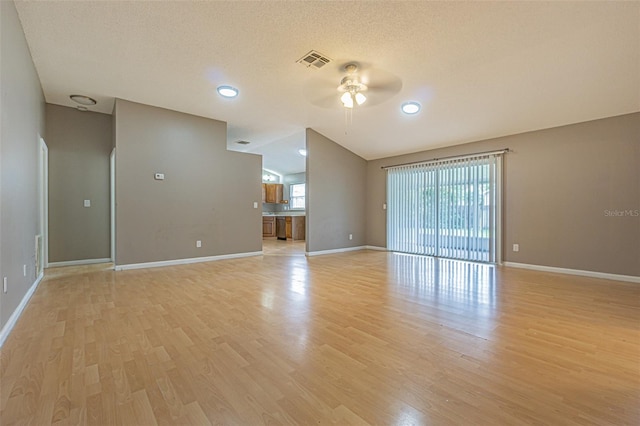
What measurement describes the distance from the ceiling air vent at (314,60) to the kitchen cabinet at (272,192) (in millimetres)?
7057

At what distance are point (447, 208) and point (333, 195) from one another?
248 cm

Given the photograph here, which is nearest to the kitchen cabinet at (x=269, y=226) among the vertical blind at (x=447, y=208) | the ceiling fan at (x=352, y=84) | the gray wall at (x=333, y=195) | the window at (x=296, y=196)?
the window at (x=296, y=196)

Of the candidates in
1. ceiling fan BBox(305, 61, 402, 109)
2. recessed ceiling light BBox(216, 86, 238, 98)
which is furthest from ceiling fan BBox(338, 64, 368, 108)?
recessed ceiling light BBox(216, 86, 238, 98)

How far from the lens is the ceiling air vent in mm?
3324

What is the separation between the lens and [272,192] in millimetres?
10516

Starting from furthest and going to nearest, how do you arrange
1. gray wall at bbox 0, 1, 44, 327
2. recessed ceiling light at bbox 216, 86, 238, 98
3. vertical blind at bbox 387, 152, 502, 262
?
vertical blind at bbox 387, 152, 502, 262, recessed ceiling light at bbox 216, 86, 238, 98, gray wall at bbox 0, 1, 44, 327

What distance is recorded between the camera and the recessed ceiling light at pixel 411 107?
15.2 feet

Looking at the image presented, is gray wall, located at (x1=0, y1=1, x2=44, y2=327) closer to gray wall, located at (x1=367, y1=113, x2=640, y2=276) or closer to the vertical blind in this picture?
the vertical blind

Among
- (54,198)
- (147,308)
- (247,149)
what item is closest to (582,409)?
(147,308)

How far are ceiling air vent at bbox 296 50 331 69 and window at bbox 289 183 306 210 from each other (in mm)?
6773

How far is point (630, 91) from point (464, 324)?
3.86 m

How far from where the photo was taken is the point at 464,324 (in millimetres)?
2496

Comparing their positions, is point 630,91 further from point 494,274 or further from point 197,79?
point 197,79

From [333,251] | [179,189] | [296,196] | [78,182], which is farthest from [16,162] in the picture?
[296,196]
